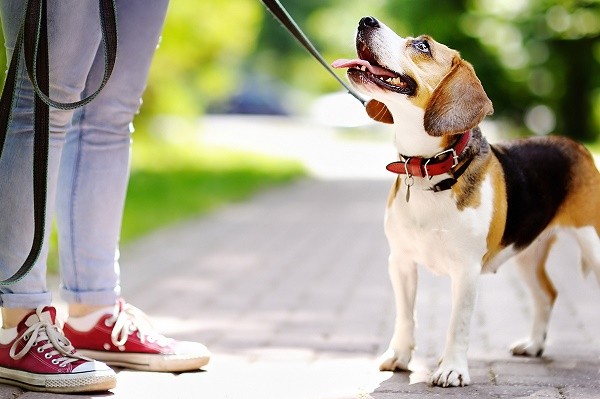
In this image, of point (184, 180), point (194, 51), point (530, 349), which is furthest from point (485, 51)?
point (530, 349)

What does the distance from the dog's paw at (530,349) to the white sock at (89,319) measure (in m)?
1.84

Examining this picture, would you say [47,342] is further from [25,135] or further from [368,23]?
[368,23]

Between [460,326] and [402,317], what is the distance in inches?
12.7

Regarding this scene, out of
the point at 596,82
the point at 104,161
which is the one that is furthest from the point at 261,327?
the point at 596,82

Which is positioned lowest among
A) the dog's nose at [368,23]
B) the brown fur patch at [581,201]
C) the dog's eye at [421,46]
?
the brown fur patch at [581,201]

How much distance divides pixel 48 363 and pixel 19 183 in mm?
654

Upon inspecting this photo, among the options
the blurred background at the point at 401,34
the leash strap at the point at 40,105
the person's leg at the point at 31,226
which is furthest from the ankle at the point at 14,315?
the blurred background at the point at 401,34

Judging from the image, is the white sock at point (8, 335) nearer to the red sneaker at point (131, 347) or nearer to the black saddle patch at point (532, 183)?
the red sneaker at point (131, 347)

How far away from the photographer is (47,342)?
3.68 m

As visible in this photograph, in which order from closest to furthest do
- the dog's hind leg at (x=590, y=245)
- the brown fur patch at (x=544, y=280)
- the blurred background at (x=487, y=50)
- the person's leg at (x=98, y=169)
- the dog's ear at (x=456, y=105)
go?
1. the dog's ear at (x=456, y=105)
2. the person's leg at (x=98, y=169)
3. the dog's hind leg at (x=590, y=245)
4. the brown fur patch at (x=544, y=280)
5. the blurred background at (x=487, y=50)

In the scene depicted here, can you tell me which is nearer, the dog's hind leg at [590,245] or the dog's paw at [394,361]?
the dog's paw at [394,361]

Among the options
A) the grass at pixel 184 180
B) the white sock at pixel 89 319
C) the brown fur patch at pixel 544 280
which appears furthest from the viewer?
the grass at pixel 184 180

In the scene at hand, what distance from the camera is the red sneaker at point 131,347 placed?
4059 millimetres

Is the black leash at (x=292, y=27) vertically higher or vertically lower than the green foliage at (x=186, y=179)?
lower
